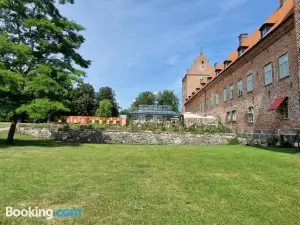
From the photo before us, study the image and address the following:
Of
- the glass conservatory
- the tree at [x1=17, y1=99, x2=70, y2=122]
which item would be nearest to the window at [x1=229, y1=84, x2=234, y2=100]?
the glass conservatory

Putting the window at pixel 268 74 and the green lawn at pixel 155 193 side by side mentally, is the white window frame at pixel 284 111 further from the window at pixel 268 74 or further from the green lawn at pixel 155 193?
the green lawn at pixel 155 193

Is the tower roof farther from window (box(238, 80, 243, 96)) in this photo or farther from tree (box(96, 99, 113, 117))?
window (box(238, 80, 243, 96))

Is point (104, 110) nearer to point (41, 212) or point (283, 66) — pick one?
point (283, 66)

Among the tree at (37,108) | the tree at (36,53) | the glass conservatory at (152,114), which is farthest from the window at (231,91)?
the tree at (37,108)

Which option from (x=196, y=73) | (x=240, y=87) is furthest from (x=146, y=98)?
(x=240, y=87)

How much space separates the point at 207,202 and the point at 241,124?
59.7 ft

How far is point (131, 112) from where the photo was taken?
28.0 metres

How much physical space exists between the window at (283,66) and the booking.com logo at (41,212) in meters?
14.6

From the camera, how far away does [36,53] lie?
595 inches

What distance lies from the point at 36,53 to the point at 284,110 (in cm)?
1533

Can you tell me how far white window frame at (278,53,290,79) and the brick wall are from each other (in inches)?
9.3

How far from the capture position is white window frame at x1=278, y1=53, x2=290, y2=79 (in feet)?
48.2

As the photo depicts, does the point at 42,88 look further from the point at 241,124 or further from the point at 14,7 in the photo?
the point at 241,124

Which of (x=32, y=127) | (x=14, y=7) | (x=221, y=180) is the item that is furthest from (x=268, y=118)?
(x=32, y=127)
